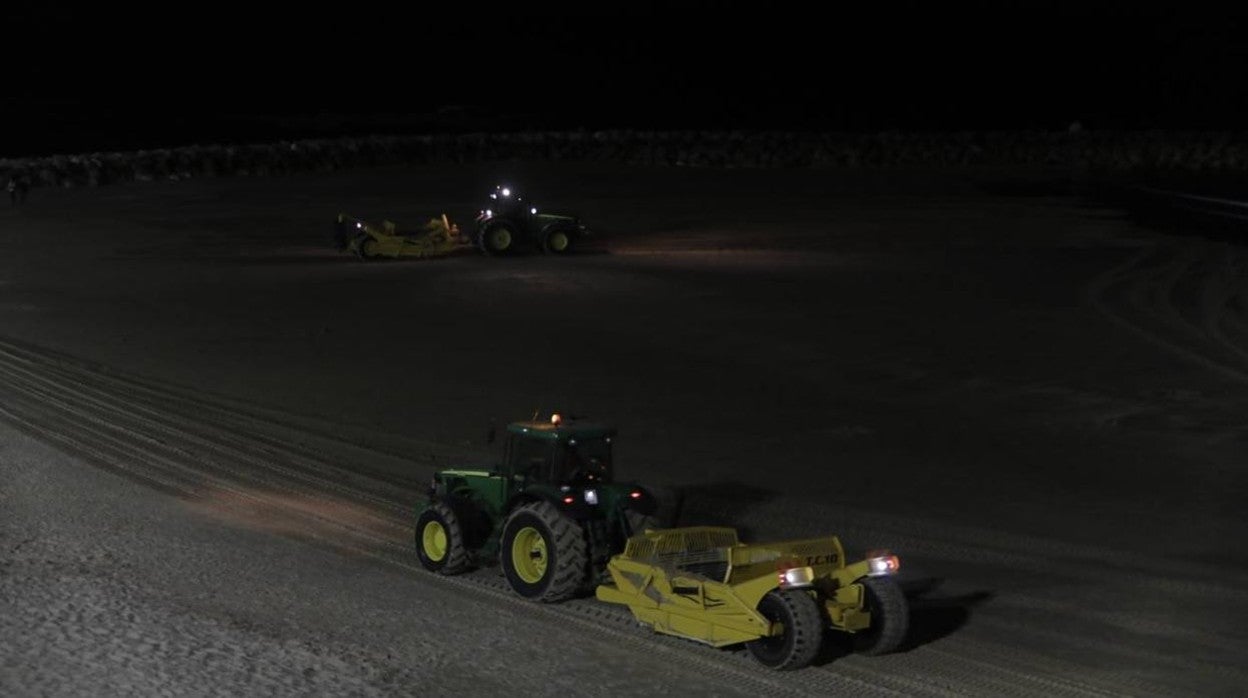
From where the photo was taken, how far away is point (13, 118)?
2921 inches

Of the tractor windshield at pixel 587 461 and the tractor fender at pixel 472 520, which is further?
A: the tractor fender at pixel 472 520

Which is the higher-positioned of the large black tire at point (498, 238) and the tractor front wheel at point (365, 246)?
the large black tire at point (498, 238)

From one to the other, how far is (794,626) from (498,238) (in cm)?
2267

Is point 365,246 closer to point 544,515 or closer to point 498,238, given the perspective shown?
point 498,238

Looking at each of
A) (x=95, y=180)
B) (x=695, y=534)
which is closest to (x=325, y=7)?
(x=95, y=180)

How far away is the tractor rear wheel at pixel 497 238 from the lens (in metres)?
30.2

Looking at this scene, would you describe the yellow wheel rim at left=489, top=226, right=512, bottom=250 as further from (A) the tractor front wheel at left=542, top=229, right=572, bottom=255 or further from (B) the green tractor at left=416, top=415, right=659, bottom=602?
(B) the green tractor at left=416, top=415, right=659, bottom=602

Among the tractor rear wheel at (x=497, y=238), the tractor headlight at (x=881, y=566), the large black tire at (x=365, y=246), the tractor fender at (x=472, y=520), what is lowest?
the tractor fender at (x=472, y=520)

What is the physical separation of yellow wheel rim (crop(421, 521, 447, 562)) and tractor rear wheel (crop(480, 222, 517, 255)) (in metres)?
20.1

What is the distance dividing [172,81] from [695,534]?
89.7 metres

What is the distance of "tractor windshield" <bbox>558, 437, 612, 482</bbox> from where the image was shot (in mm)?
9609

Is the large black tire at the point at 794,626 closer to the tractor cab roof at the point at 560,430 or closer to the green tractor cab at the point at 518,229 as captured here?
the tractor cab roof at the point at 560,430

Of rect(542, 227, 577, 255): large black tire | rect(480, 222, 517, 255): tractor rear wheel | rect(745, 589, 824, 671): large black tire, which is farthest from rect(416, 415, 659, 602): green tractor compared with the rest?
rect(542, 227, 577, 255): large black tire

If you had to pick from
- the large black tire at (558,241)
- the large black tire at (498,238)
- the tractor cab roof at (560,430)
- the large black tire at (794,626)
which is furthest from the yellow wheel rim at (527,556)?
the large black tire at (558,241)
